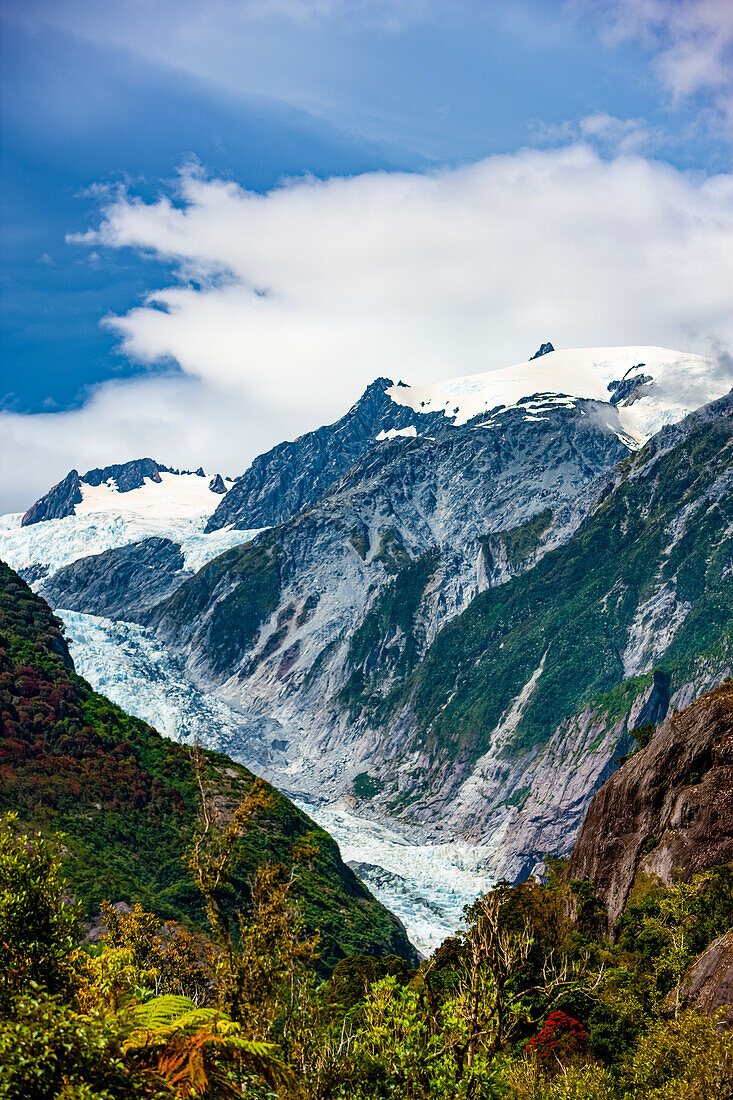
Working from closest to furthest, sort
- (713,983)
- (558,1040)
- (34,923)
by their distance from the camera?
1. (34,923)
2. (713,983)
3. (558,1040)

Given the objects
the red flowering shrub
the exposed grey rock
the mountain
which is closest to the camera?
the exposed grey rock

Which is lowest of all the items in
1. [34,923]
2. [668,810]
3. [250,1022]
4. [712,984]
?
[712,984]

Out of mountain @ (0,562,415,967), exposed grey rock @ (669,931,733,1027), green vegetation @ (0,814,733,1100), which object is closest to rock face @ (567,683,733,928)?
exposed grey rock @ (669,931,733,1027)

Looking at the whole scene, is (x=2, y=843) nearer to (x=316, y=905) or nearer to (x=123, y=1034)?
(x=123, y=1034)

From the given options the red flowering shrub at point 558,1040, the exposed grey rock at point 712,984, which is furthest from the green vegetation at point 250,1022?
the red flowering shrub at point 558,1040

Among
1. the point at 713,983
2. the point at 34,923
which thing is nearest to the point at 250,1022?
the point at 34,923

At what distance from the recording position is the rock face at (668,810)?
75.2m

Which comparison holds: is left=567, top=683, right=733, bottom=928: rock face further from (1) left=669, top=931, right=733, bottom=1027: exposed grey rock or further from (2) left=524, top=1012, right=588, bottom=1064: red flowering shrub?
(1) left=669, top=931, right=733, bottom=1027: exposed grey rock

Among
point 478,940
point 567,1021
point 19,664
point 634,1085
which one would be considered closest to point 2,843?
point 478,940

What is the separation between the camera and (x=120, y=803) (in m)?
132

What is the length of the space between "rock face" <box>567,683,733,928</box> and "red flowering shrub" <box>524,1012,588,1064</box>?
16847 mm

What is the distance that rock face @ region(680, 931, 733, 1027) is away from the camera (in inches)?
1891

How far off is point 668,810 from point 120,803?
81.2 m

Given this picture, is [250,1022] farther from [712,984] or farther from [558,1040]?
[558,1040]
